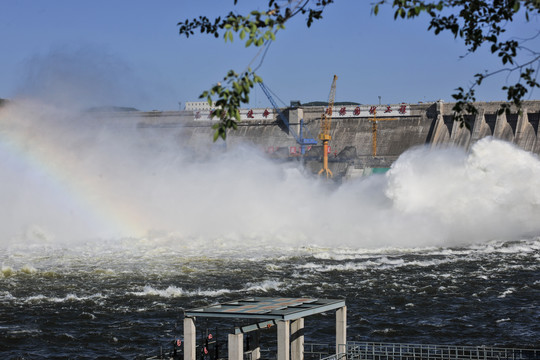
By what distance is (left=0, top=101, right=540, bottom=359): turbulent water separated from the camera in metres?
29.6

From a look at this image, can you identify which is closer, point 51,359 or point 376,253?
point 51,359

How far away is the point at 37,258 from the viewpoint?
5019cm

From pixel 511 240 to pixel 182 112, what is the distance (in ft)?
304

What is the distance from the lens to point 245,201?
73.4 metres

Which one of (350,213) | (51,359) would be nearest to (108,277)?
(51,359)

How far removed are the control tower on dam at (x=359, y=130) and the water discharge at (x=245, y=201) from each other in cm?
3182

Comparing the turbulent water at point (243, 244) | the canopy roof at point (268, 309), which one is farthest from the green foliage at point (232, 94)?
the turbulent water at point (243, 244)

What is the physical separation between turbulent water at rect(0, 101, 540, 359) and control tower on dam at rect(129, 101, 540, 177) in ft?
100

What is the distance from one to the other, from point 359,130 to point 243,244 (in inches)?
2699

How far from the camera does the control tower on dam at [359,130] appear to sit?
112 metres

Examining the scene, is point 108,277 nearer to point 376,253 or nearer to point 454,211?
point 376,253

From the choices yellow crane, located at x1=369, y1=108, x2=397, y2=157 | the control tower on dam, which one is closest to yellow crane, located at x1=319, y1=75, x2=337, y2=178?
the control tower on dam

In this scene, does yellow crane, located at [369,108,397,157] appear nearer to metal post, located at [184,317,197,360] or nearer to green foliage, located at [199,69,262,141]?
metal post, located at [184,317,197,360]

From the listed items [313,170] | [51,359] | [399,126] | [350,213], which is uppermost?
[399,126]
